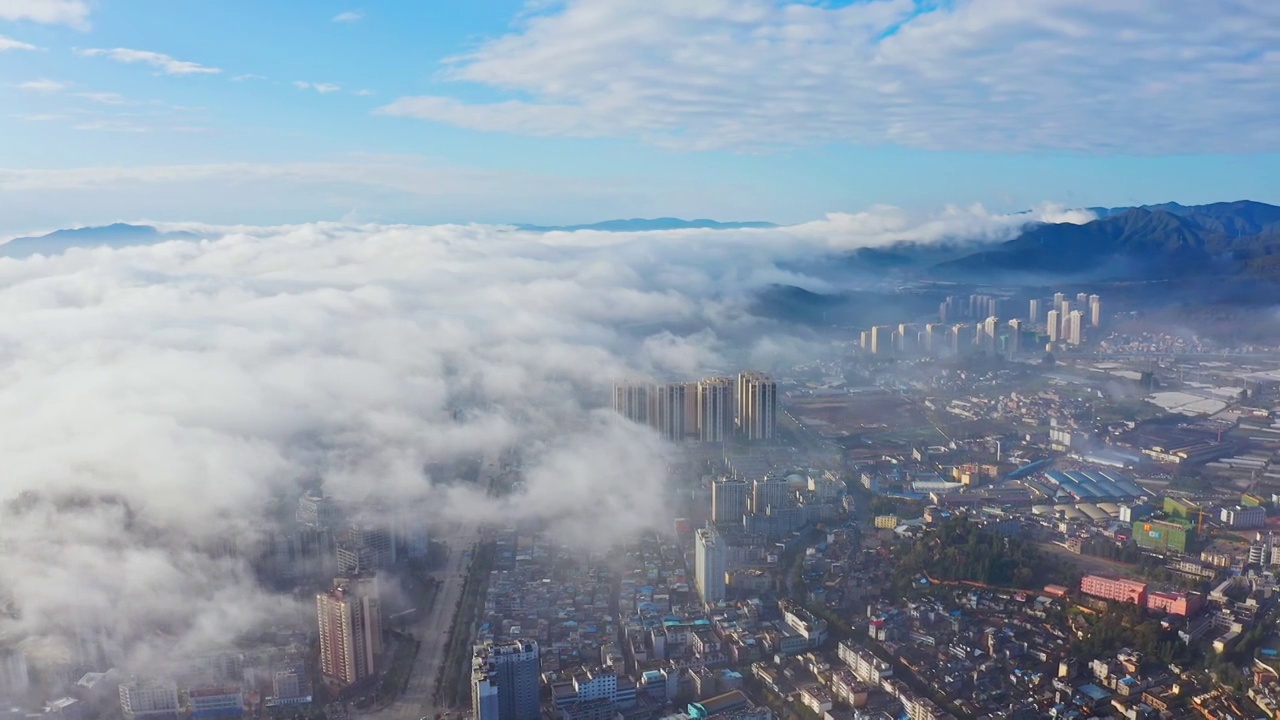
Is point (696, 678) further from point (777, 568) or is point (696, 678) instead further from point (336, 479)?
point (336, 479)

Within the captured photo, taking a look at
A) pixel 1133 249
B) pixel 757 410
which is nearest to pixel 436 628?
pixel 757 410

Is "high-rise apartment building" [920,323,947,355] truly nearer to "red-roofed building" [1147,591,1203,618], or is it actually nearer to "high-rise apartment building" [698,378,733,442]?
"high-rise apartment building" [698,378,733,442]

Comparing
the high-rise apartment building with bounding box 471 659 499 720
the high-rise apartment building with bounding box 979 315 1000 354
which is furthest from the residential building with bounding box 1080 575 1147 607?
the high-rise apartment building with bounding box 979 315 1000 354

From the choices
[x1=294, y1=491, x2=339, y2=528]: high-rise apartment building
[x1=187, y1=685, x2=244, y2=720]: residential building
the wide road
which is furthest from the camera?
[x1=294, y1=491, x2=339, y2=528]: high-rise apartment building

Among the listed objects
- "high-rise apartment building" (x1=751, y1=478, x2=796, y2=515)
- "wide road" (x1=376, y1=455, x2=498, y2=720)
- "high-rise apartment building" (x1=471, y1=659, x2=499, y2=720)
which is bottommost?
"wide road" (x1=376, y1=455, x2=498, y2=720)

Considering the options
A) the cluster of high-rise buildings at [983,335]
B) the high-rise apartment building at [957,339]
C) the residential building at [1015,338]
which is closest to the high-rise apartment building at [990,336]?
the cluster of high-rise buildings at [983,335]

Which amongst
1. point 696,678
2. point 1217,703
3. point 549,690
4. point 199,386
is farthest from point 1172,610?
point 199,386

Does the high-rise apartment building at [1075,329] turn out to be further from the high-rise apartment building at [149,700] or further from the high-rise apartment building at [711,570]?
the high-rise apartment building at [149,700]
